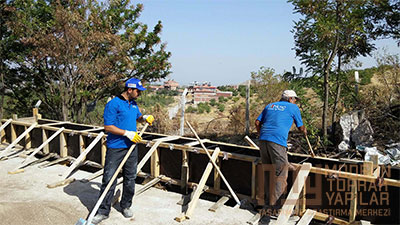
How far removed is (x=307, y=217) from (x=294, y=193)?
14.9 inches

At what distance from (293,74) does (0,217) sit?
23.2 ft

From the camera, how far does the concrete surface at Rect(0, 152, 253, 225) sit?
4656 mm

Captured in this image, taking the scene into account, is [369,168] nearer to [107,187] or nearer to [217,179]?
[217,179]

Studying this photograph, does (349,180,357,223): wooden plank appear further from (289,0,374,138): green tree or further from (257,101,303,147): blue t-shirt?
(289,0,374,138): green tree

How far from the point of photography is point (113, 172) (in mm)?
4711

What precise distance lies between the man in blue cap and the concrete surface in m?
0.23

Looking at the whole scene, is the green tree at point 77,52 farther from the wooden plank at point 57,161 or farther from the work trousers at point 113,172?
the work trousers at point 113,172

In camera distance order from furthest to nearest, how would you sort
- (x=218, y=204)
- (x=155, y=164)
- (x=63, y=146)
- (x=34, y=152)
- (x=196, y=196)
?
(x=63, y=146)
(x=34, y=152)
(x=155, y=164)
(x=218, y=204)
(x=196, y=196)

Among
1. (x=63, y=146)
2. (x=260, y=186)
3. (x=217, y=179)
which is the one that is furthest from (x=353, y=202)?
(x=63, y=146)

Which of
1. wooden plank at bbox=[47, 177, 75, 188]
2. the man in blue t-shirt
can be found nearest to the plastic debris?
the man in blue t-shirt

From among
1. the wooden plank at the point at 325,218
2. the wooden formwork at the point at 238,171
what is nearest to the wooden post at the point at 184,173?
the wooden formwork at the point at 238,171

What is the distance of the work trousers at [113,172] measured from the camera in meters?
4.67

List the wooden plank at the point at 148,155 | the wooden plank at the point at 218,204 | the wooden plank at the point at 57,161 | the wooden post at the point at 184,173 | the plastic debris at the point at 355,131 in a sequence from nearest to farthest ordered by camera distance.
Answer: the wooden plank at the point at 218,204 < the wooden post at the point at 184,173 < the wooden plank at the point at 148,155 < the wooden plank at the point at 57,161 < the plastic debris at the point at 355,131

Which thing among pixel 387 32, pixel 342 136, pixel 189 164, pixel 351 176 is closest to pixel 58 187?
pixel 189 164
